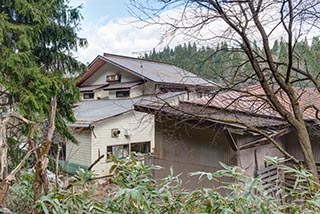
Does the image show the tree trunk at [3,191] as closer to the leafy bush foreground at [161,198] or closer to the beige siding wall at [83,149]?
the leafy bush foreground at [161,198]

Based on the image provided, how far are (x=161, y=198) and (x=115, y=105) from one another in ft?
39.5

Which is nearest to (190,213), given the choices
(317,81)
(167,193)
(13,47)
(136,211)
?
(167,193)

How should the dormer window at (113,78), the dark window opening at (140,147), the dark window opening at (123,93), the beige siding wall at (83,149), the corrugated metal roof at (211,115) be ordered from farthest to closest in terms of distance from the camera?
the dormer window at (113,78) → the dark window opening at (123,93) → the dark window opening at (140,147) → the beige siding wall at (83,149) → the corrugated metal roof at (211,115)

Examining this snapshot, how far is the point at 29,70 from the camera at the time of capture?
21.8ft

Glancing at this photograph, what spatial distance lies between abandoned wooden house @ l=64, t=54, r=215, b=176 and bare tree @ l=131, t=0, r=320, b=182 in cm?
420

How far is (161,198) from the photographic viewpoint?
129cm

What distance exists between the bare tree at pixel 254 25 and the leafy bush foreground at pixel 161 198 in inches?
117

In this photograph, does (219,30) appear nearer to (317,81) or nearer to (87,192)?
(317,81)

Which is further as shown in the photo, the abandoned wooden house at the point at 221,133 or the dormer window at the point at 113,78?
the dormer window at the point at 113,78

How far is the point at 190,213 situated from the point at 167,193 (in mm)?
135

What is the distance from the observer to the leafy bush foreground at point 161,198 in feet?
3.76

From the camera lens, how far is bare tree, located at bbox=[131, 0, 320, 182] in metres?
3.93

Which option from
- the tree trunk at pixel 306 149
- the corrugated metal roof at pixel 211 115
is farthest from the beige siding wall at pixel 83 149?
→ the tree trunk at pixel 306 149

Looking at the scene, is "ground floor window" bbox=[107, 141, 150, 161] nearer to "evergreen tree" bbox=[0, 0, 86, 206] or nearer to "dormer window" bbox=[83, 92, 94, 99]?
"evergreen tree" bbox=[0, 0, 86, 206]
